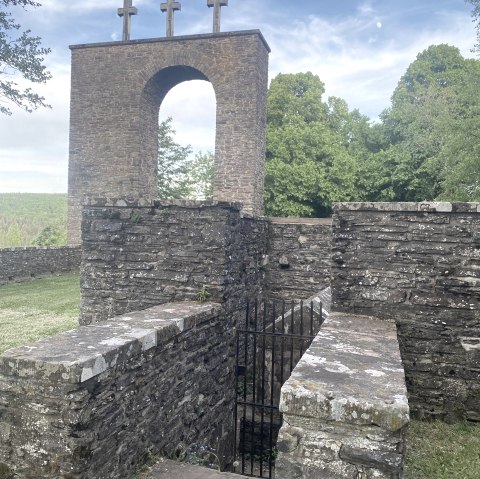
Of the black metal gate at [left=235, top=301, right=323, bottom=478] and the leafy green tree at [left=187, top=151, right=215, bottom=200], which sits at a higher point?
the leafy green tree at [left=187, top=151, right=215, bottom=200]

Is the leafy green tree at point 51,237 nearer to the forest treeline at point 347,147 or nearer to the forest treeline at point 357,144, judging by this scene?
the forest treeline at point 357,144

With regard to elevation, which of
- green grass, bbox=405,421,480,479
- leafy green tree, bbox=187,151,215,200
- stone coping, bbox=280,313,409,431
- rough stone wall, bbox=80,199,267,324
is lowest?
green grass, bbox=405,421,480,479

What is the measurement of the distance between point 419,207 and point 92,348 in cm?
335

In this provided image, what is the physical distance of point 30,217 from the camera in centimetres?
5719

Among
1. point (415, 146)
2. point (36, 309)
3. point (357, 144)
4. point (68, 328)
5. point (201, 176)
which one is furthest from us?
point (201, 176)

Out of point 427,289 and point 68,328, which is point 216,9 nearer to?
point 68,328

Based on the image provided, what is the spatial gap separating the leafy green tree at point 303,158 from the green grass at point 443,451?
55.8ft

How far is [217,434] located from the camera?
17.0ft

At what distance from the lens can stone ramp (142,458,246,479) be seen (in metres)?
3.37

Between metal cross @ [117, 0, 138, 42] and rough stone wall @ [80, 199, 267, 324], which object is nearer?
rough stone wall @ [80, 199, 267, 324]

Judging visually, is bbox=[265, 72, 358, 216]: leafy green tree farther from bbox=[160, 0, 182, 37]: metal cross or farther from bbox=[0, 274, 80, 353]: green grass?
bbox=[0, 274, 80, 353]: green grass

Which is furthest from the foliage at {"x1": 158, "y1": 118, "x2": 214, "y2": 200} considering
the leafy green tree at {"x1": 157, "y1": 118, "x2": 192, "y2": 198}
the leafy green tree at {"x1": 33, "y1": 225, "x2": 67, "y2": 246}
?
the leafy green tree at {"x1": 33, "y1": 225, "x2": 67, "y2": 246}

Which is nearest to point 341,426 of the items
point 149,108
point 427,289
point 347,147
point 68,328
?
point 427,289

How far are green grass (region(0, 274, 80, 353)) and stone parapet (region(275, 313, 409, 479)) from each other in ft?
18.7
